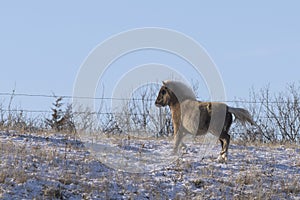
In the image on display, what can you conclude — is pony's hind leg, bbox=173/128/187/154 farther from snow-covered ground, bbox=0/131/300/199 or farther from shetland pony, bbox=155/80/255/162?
snow-covered ground, bbox=0/131/300/199

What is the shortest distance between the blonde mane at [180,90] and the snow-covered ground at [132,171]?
119 centimetres

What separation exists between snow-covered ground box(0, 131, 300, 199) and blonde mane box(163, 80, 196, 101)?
3.90 ft

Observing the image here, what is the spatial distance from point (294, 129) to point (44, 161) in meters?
18.0

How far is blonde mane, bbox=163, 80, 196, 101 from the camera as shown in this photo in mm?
17000

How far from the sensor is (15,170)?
43.0 feet

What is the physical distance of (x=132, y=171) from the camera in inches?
562

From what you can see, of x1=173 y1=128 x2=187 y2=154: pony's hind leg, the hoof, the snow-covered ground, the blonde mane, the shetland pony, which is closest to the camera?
the snow-covered ground

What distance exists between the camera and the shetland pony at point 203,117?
1599 centimetres

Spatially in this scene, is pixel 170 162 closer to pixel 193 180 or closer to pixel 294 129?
pixel 193 180

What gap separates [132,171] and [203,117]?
2.61m

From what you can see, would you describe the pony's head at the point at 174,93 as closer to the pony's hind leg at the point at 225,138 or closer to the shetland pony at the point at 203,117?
the shetland pony at the point at 203,117

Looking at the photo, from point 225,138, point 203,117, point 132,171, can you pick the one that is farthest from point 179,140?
point 132,171

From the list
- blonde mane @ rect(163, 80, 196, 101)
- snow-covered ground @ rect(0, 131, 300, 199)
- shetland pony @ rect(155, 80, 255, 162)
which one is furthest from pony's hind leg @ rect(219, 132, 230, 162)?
blonde mane @ rect(163, 80, 196, 101)

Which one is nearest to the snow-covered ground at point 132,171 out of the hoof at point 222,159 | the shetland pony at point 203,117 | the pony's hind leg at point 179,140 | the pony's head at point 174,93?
the hoof at point 222,159
